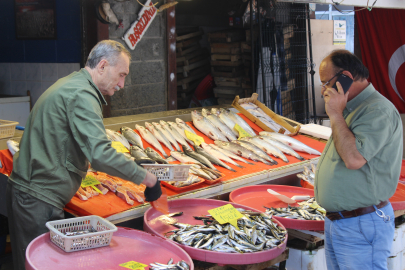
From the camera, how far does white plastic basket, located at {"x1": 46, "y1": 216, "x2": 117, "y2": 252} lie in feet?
7.35

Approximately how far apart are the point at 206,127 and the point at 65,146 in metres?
2.55

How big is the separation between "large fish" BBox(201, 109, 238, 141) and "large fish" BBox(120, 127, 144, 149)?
1144mm

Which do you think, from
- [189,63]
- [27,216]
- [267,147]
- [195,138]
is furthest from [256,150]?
[189,63]

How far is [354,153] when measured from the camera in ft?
8.16

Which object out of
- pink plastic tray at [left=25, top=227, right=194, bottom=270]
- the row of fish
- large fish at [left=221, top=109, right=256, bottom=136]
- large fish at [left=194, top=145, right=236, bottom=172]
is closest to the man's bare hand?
pink plastic tray at [left=25, top=227, right=194, bottom=270]

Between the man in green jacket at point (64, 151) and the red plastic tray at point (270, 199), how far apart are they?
1070 millimetres

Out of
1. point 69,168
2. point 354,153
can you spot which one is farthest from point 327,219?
point 69,168

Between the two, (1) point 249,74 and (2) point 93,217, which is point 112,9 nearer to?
(1) point 249,74

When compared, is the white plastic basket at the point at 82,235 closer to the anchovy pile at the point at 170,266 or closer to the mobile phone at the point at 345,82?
the anchovy pile at the point at 170,266

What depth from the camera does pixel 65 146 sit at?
2463mm

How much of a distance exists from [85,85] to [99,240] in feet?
3.16

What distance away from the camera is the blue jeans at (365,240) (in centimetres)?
259

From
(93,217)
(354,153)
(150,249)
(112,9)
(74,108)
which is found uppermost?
(112,9)

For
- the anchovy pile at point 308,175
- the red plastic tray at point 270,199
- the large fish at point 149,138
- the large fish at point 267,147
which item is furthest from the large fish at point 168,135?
the anchovy pile at point 308,175
